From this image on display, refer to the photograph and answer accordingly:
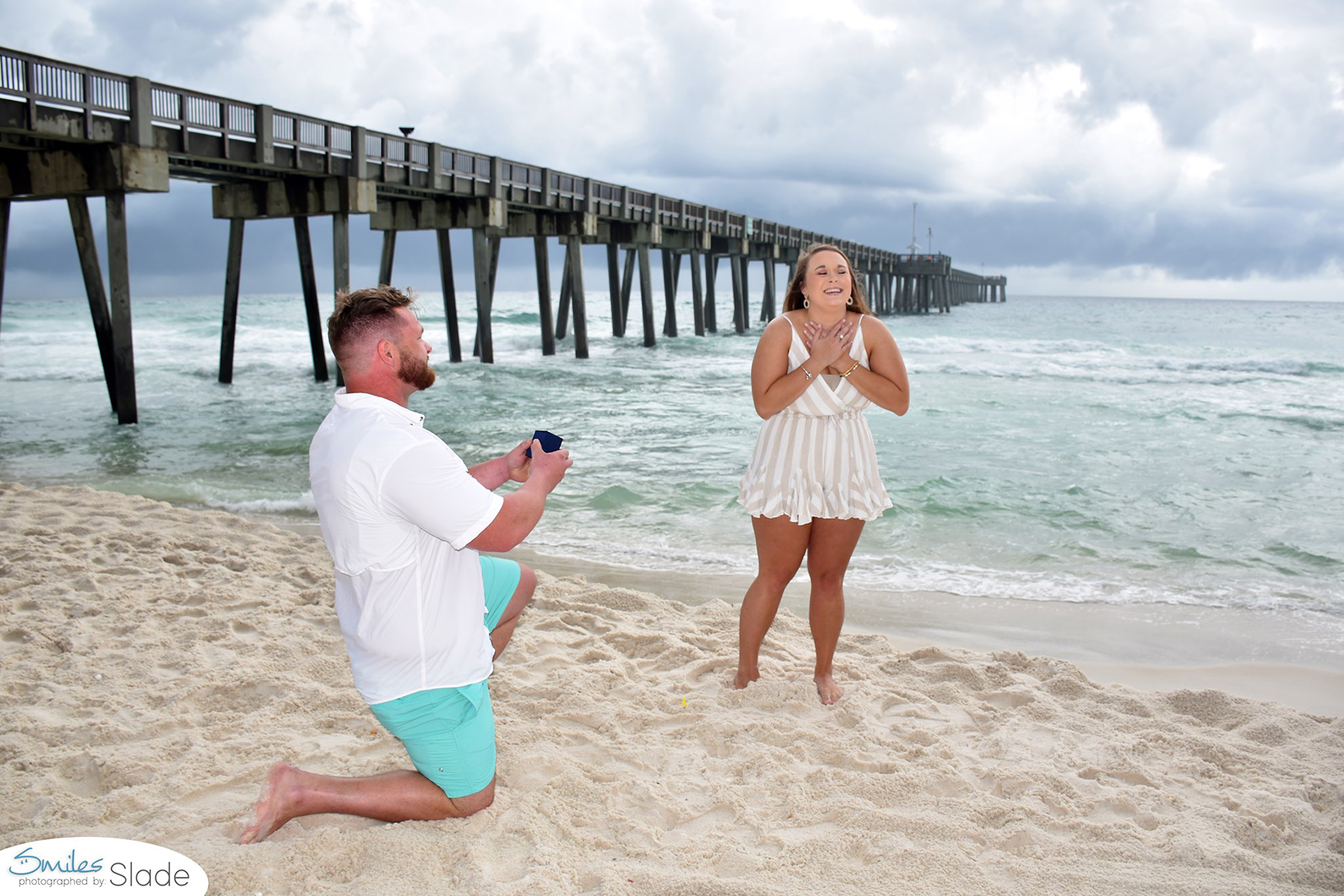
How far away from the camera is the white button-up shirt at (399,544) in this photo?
7.47 ft

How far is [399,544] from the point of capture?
237 cm

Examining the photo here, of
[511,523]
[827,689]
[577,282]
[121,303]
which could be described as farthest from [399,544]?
[577,282]

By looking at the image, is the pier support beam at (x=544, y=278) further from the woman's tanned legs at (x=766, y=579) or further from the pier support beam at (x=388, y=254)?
the woman's tanned legs at (x=766, y=579)

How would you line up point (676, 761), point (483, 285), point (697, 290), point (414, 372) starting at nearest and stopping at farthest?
point (414, 372), point (676, 761), point (483, 285), point (697, 290)

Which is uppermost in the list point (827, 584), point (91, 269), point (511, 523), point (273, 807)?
point (91, 269)

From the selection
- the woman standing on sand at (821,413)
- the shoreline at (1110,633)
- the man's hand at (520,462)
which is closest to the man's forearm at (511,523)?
the man's hand at (520,462)

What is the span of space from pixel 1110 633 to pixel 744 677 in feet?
7.71

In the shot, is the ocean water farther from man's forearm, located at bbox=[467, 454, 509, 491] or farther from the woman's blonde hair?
man's forearm, located at bbox=[467, 454, 509, 491]

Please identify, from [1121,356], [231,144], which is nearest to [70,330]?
[231,144]

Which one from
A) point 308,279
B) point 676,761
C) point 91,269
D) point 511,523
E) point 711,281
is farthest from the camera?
point 711,281

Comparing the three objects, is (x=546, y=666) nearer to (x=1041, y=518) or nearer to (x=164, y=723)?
(x=164, y=723)

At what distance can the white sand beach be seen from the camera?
2455 millimetres

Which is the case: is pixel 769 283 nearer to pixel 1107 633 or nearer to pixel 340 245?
pixel 340 245

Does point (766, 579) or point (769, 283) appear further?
point (769, 283)
